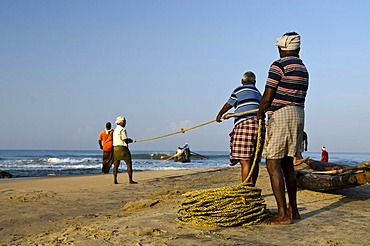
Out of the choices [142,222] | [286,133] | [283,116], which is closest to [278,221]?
[286,133]

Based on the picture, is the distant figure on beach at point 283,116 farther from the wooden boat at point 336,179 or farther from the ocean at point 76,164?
the ocean at point 76,164

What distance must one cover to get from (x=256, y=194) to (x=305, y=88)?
128 centimetres

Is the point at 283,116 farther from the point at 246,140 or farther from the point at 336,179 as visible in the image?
the point at 336,179

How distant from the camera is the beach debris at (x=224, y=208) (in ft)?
13.9

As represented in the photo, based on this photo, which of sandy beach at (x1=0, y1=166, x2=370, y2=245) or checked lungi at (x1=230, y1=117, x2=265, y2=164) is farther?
checked lungi at (x1=230, y1=117, x2=265, y2=164)

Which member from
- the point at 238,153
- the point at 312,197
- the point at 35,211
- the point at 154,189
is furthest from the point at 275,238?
the point at 154,189

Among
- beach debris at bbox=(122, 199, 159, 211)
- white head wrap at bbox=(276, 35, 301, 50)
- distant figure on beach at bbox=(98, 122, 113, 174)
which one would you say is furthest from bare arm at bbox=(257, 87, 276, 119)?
distant figure on beach at bbox=(98, 122, 113, 174)

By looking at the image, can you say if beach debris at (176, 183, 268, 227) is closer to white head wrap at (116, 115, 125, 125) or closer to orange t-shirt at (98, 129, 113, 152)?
white head wrap at (116, 115, 125, 125)

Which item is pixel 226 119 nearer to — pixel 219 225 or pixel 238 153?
pixel 238 153

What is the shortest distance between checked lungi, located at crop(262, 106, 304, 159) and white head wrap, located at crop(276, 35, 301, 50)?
0.68m

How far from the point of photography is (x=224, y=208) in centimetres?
429

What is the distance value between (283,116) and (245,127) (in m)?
1.14

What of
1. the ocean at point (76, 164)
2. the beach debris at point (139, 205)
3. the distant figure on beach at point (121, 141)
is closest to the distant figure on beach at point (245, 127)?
the beach debris at point (139, 205)

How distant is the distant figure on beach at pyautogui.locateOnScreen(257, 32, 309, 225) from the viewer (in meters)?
4.38
